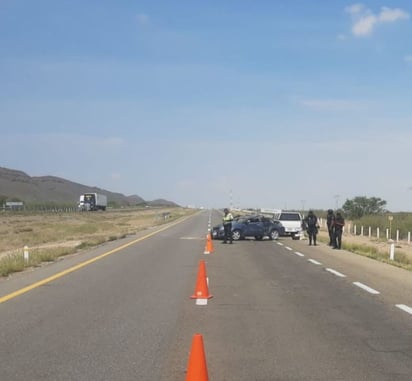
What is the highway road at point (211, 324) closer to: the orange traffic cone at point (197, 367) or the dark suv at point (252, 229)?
the orange traffic cone at point (197, 367)

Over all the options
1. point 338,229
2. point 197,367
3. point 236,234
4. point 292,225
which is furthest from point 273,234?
point 197,367

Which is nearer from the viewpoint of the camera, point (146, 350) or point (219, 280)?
point (146, 350)

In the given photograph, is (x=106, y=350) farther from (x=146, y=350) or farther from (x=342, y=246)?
(x=342, y=246)

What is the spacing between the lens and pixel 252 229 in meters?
38.4

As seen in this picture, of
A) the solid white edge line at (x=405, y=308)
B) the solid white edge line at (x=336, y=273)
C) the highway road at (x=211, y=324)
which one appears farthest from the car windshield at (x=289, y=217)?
the solid white edge line at (x=405, y=308)

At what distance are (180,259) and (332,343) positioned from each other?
14803 mm

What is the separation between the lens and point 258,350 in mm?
8219

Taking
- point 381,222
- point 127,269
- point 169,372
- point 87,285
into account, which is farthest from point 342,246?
point 381,222

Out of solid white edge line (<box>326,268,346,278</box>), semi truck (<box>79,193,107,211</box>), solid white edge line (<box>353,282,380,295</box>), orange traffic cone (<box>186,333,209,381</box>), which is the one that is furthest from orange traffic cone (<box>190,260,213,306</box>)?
semi truck (<box>79,193,107,211</box>)

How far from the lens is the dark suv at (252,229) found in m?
38.0

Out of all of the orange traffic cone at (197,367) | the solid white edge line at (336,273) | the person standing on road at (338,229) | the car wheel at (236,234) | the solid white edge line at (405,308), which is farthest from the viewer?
the car wheel at (236,234)

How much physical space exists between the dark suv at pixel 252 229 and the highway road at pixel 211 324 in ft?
62.4

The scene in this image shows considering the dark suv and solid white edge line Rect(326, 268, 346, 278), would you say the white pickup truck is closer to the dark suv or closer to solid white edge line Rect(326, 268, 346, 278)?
the dark suv

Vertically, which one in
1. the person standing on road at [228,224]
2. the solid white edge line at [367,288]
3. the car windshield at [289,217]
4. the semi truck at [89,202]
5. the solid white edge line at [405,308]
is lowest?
the solid white edge line at [405,308]
